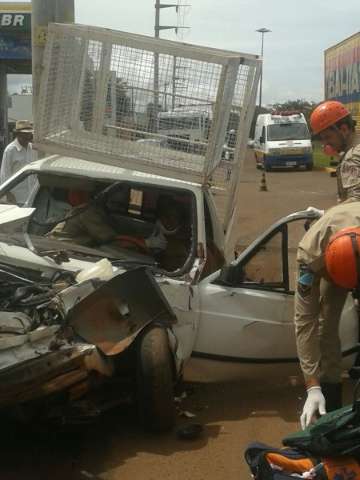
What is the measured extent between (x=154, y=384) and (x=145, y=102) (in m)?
2.69

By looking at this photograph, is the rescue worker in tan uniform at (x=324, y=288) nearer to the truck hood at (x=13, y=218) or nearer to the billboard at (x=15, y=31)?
the truck hood at (x=13, y=218)

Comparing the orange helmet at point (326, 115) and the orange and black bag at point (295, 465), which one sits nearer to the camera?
the orange and black bag at point (295, 465)

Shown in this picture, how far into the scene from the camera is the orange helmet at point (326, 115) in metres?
3.88

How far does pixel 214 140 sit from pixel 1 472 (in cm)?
293

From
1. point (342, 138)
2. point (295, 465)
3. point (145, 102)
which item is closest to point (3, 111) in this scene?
Result: point (145, 102)

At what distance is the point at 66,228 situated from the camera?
18.5ft

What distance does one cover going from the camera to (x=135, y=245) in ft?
18.6

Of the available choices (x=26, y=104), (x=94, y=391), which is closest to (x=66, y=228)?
(x=94, y=391)

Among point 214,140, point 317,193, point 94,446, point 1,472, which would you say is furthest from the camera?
point 317,193

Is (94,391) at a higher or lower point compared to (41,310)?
lower

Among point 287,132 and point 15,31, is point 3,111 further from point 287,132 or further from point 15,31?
point 287,132

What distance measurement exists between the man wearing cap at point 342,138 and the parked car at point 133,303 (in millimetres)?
924

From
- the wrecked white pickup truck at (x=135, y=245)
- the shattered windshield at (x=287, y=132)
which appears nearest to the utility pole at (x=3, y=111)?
the shattered windshield at (x=287, y=132)

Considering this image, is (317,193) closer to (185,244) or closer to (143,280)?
(185,244)
